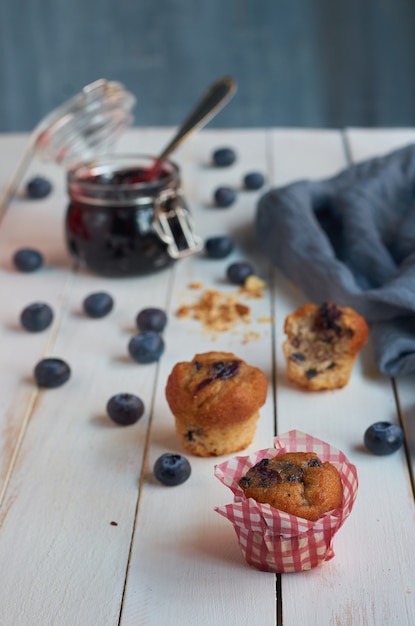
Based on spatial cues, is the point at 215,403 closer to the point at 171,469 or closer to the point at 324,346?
the point at 171,469

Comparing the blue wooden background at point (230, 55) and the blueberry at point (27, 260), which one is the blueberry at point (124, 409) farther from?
the blue wooden background at point (230, 55)

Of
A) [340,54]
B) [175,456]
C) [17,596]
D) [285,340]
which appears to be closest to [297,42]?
[340,54]

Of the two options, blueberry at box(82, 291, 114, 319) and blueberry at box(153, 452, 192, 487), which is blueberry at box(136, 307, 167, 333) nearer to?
blueberry at box(82, 291, 114, 319)

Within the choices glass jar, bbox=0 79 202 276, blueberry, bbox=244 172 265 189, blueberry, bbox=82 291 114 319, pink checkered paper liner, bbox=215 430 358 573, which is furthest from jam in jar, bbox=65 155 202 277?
pink checkered paper liner, bbox=215 430 358 573

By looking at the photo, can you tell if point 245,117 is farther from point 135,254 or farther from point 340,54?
point 135,254

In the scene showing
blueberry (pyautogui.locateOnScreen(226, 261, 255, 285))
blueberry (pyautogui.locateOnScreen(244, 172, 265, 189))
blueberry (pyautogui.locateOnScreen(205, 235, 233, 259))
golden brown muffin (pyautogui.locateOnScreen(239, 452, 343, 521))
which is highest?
golden brown muffin (pyautogui.locateOnScreen(239, 452, 343, 521))

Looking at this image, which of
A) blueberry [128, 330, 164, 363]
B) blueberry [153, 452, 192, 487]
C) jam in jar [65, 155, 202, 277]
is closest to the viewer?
blueberry [153, 452, 192, 487]

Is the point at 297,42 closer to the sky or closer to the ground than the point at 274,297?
closer to the ground
